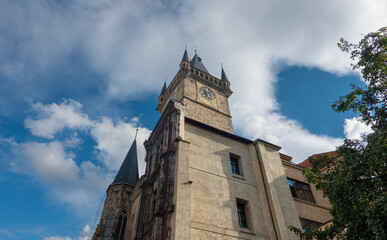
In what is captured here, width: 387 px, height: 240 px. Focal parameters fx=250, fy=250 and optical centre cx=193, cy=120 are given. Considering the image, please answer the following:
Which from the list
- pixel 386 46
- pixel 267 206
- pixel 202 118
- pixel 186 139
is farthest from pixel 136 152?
pixel 386 46

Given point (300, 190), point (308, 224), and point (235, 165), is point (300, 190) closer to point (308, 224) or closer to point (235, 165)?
point (308, 224)

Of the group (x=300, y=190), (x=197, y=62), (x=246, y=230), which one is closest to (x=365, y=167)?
(x=246, y=230)

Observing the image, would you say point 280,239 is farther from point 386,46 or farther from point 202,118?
point 202,118

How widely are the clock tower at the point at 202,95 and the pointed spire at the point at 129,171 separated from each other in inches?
350

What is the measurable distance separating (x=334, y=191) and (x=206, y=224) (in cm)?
654

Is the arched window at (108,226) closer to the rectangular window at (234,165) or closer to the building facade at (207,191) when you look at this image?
the building facade at (207,191)

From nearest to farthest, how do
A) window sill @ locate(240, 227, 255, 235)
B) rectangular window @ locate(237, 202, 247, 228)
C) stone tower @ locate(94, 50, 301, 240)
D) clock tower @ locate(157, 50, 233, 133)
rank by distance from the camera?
1. stone tower @ locate(94, 50, 301, 240)
2. window sill @ locate(240, 227, 255, 235)
3. rectangular window @ locate(237, 202, 247, 228)
4. clock tower @ locate(157, 50, 233, 133)

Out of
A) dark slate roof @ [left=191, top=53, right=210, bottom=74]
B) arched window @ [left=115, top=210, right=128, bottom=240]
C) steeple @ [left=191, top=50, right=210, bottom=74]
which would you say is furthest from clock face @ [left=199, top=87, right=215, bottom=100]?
arched window @ [left=115, top=210, right=128, bottom=240]

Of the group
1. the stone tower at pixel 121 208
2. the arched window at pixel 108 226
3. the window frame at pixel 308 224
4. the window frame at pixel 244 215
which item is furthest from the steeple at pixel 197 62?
the window frame at pixel 308 224

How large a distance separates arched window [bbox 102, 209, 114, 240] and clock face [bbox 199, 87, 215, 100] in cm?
2019

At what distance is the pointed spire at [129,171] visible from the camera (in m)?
27.4

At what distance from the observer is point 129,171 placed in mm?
29125

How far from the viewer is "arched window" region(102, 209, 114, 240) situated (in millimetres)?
22406

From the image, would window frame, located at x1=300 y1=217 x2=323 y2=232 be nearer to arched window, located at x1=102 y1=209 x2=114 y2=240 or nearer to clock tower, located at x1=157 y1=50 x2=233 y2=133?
arched window, located at x1=102 y1=209 x2=114 y2=240
